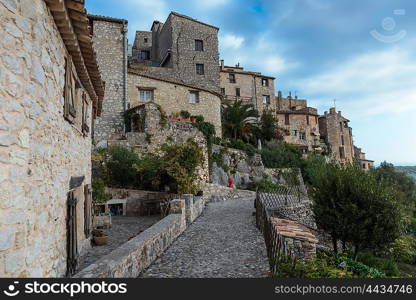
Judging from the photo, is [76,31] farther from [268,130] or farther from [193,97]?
[268,130]

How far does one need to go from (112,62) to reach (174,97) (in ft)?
19.2

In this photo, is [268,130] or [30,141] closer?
[30,141]

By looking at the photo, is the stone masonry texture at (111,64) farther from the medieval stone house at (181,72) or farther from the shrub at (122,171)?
the shrub at (122,171)

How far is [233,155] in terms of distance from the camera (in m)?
27.0

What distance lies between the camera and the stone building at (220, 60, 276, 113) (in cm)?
4119

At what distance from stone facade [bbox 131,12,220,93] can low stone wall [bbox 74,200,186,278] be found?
23.9 m

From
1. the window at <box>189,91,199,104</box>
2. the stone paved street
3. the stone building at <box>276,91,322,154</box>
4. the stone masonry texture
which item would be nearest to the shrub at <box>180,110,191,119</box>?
the window at <box>189,91,199,104</box>

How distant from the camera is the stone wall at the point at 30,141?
297 centimetres

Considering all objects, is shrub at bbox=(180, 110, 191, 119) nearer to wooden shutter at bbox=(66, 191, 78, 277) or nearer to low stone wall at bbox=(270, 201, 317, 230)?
low stone wall at bbox=(270, 201, 317, 230)

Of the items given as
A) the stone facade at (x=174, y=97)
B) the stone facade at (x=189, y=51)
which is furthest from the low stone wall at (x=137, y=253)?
the stone facade at (x=189, y=51)

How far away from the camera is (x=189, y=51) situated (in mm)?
32438

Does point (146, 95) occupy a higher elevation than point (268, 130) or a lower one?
higher

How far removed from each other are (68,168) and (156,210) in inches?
392

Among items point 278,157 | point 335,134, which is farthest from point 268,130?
point 335,134
